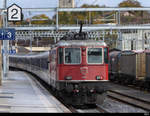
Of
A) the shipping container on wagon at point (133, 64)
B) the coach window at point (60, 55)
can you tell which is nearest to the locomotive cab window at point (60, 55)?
the coach window at point (60, 55)

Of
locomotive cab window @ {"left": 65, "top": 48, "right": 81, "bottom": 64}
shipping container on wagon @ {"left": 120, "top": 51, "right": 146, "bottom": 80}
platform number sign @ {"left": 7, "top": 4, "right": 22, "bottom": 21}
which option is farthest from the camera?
shipping container on wagon @ {"left": 120, "top": 51, "right": 146, "bottom": 80}

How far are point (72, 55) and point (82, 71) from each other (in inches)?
33.1

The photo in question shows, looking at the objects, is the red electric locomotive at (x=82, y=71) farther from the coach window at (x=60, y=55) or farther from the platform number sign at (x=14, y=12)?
the platform number sign at (x=14, y=12)

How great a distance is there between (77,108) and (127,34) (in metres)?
65.3

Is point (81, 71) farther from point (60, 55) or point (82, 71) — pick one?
point (60, 55)

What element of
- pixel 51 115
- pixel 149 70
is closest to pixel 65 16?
pixel 149 70

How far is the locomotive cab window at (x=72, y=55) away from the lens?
19.0 m

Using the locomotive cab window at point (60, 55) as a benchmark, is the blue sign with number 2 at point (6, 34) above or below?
above

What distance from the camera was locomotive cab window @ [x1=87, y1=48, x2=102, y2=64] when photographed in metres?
19.0

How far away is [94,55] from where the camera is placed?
19.1m

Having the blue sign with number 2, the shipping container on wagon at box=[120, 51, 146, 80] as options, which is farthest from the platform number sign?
the shipping container on wagon at box=[120, 51, 146, 80]

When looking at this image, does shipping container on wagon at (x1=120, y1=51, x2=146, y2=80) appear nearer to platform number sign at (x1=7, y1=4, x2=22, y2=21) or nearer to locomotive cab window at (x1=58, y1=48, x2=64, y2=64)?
platform number sign at (x1=7, y1=4, x2=22, y2=21)

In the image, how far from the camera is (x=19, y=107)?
1616 centimetres

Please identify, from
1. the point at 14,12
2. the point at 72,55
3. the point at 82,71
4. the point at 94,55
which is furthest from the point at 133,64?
the point at 82,71
